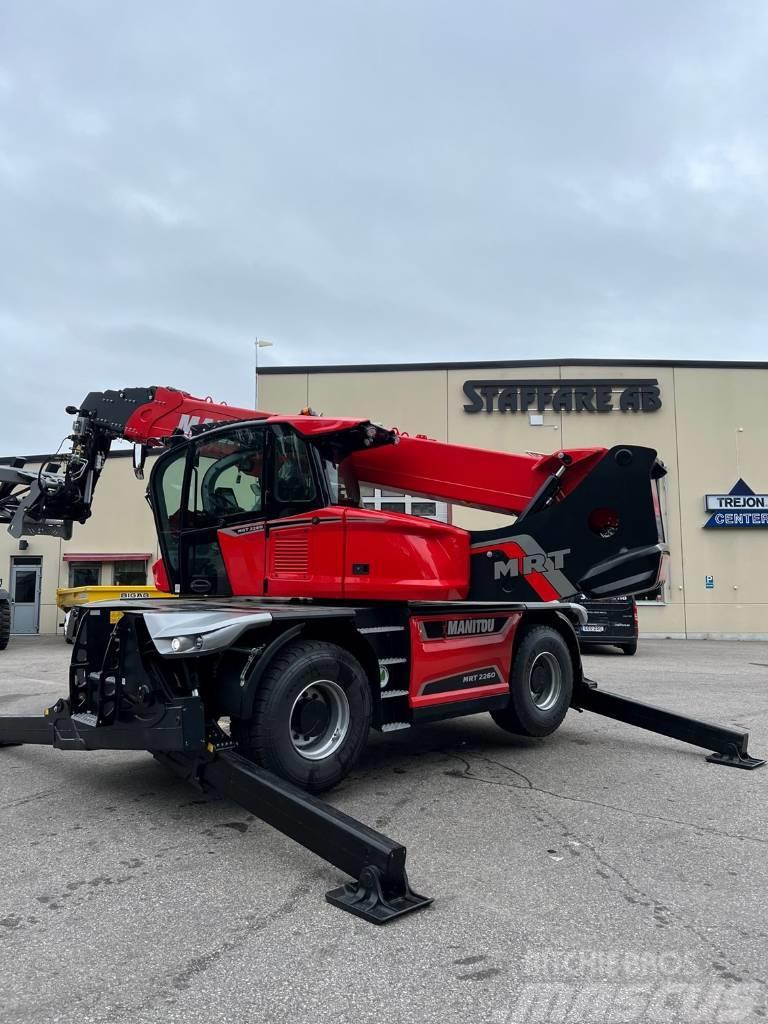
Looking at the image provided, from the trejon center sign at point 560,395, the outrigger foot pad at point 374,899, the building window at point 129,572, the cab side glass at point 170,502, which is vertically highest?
the trejon center sign at point 560,395

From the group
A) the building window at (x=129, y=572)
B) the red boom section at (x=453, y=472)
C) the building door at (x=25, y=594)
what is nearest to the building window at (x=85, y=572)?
the building window at (x=129, y=572)

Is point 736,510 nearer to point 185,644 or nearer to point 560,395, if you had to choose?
point 560,395

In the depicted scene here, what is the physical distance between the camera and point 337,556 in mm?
6141

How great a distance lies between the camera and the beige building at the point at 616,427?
23.5 m

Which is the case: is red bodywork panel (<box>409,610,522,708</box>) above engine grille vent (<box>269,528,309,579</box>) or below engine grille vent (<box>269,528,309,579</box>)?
below

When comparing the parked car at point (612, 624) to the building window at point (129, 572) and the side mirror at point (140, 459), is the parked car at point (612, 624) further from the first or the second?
the building window at point (129, 572)

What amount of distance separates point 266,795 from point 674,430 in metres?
22.6

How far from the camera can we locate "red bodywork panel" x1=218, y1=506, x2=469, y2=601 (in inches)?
242

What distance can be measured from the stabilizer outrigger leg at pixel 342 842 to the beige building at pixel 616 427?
65.9 ft

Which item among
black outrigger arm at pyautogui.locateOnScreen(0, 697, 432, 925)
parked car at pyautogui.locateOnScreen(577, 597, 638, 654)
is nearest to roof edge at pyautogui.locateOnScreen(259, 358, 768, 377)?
parked car at pyautogui.locateOnScreen(577, 597, 638, 654)

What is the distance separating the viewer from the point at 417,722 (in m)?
6.07

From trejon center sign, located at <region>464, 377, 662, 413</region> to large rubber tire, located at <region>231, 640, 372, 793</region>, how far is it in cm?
1962

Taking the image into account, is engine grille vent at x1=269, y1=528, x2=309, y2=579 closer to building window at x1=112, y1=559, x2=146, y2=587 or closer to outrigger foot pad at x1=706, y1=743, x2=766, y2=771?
outrigger foot pad at x1=706, y1=743, x2=766, y2=771

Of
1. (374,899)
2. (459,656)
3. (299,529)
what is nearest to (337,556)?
(299,529)
